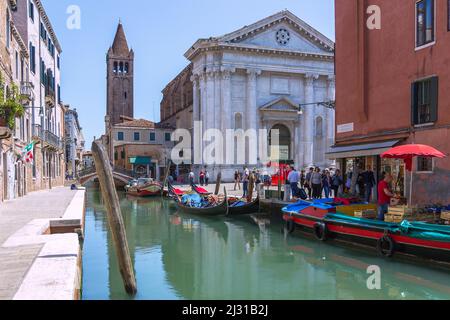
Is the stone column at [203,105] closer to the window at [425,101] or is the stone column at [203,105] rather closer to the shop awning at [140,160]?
the shop awning at [140,160]

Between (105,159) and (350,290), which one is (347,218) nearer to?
(350,290)

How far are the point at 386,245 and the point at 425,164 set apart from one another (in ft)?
13.1

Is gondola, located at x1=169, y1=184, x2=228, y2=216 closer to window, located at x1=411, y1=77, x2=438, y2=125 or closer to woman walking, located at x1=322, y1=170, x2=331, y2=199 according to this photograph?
woman walking, located at x1=322, y1=170, x2=331, y2=199

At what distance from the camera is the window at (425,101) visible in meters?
12.2

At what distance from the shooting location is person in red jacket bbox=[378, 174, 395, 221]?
394 inches

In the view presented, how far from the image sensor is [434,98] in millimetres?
12141

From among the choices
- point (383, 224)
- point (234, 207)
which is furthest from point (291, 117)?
point (383, 224)

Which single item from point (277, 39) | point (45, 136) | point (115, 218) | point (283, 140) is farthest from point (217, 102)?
point (115, 218)

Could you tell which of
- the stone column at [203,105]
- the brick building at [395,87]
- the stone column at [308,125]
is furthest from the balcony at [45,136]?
the stone column at [308,125]

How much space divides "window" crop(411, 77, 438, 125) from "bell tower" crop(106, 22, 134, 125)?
51.0m

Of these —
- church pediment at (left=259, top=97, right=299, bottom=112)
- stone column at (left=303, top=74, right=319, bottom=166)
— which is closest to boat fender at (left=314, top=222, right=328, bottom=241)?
church pediment at (left=259, top=97, right=299, bottom=112)

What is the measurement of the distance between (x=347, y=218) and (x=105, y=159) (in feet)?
20.3
